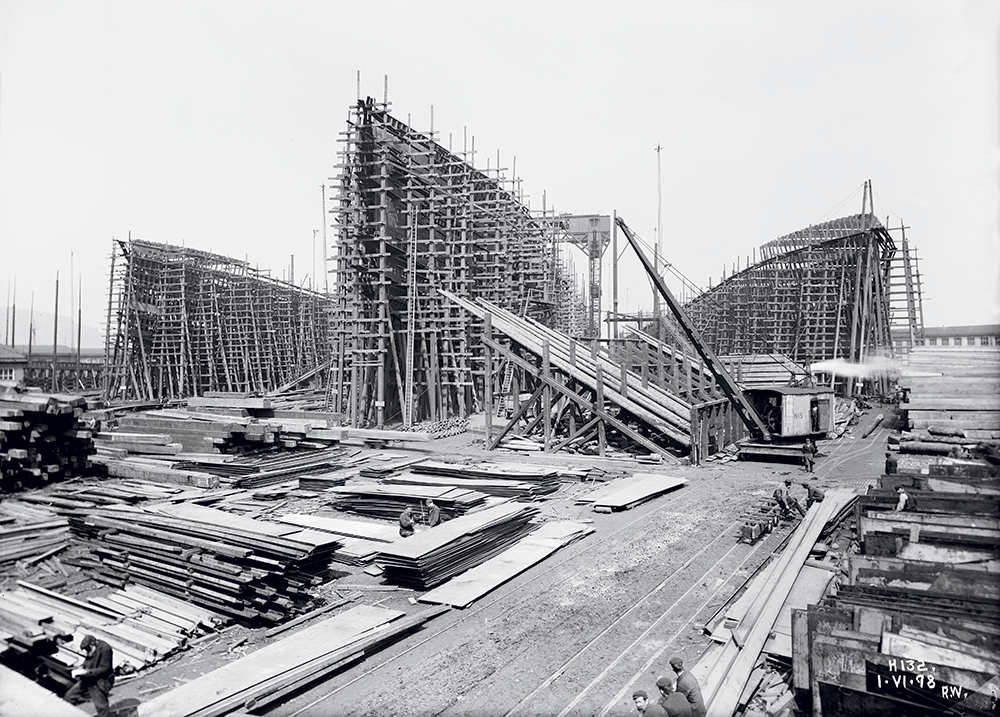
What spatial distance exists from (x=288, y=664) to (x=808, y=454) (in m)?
17.4

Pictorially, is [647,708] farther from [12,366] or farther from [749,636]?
[12,366]

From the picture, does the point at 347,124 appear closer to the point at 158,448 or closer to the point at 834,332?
the point at 158,448

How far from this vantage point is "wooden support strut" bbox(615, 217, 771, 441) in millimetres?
21844

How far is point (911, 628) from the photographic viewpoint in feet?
17.1

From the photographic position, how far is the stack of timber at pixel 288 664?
20.6 feet

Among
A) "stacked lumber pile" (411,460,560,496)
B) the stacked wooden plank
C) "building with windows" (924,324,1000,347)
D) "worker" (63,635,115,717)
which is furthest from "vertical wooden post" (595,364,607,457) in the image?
"building with windows" (924,324,1000,347)

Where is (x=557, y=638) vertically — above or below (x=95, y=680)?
below

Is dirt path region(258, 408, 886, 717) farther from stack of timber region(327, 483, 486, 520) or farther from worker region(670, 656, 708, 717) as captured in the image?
stack of timber region(327, 483, 486, 520)

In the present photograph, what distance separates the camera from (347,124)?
28609 mm

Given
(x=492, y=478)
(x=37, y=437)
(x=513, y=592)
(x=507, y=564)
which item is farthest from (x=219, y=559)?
(x=37, y=437)

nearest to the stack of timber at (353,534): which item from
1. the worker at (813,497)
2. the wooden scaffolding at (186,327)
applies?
the worker at (813,497)

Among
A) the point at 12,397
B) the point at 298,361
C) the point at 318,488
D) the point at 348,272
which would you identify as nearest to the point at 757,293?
the point at 348,272

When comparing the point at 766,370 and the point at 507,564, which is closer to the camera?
the point at 507,564

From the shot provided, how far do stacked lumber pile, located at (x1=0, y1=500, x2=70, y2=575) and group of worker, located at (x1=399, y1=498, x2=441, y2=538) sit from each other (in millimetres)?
5439
